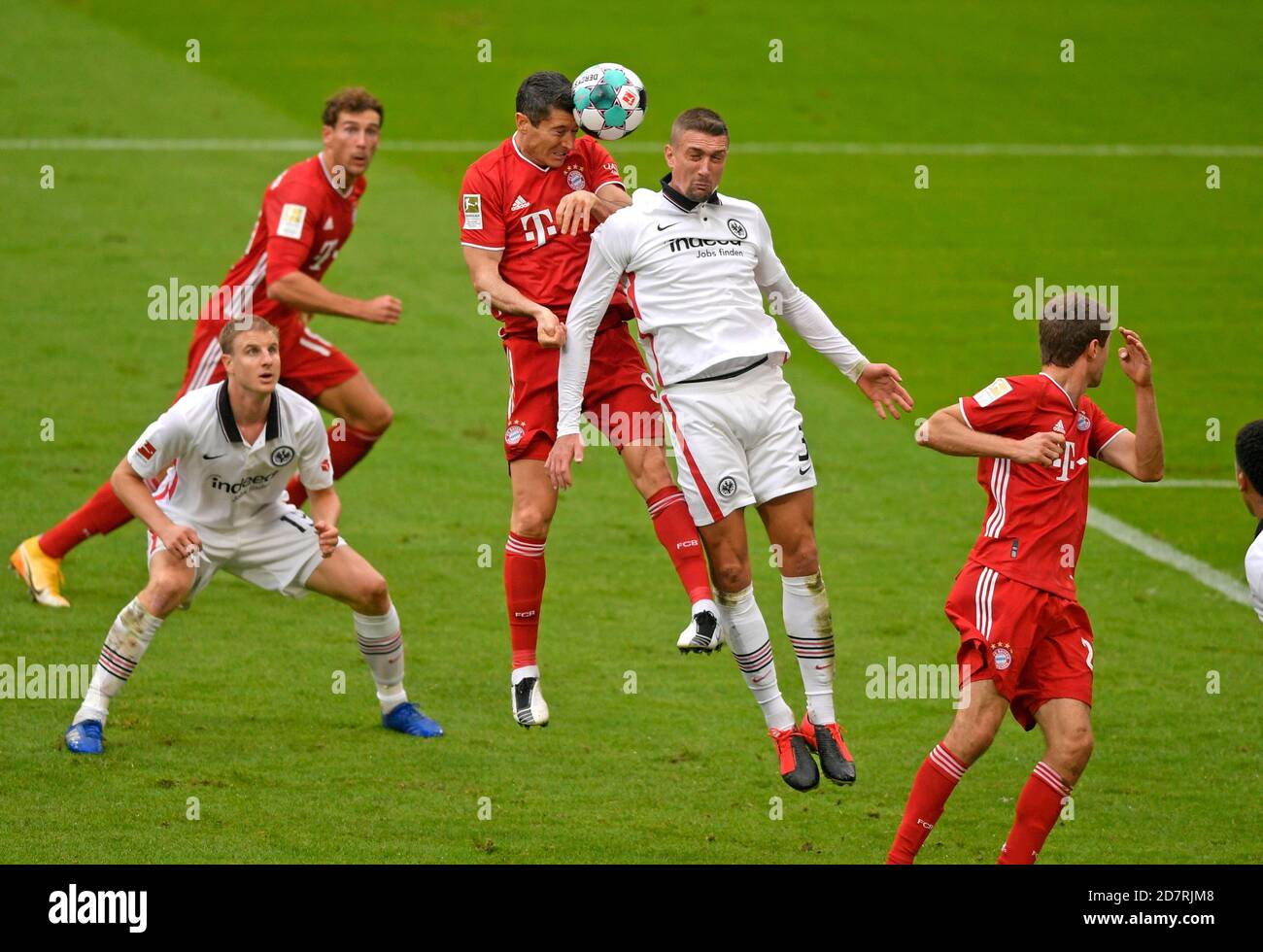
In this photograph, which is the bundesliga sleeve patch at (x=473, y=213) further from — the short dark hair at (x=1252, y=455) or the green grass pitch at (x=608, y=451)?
the short dark hair at (x=1252, y=455)

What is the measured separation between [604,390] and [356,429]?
3.80 metres

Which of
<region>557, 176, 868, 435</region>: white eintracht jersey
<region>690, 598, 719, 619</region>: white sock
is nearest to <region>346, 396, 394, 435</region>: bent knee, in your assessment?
<region>557, 176, 868, 435</region>: white eintracht jersey

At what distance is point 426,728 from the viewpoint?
34.0 ft

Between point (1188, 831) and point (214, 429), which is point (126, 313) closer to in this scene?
point (214, 429)

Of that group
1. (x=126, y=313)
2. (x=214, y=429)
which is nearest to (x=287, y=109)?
(x=126, y=313)

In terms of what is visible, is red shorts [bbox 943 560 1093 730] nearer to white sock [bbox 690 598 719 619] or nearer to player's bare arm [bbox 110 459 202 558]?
white sock [bbox 690 598 719 619]

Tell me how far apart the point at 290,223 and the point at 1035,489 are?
18.4 ft

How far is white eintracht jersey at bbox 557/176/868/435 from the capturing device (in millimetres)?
8297

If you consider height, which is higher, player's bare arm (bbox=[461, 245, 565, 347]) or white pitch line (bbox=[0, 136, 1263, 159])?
white pitch line (bbox=[0, 136, 1263, 159])

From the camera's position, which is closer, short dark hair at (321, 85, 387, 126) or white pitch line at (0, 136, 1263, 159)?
short dark hair at (321, 85, 387, 126)

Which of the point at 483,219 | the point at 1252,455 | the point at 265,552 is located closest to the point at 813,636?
the point at 1252,455

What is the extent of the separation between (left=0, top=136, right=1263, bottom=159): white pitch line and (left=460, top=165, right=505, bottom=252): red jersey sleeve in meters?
15.6

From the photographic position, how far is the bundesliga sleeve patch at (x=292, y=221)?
1140 cm

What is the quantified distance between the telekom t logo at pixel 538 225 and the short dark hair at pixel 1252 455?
3.44 metres
